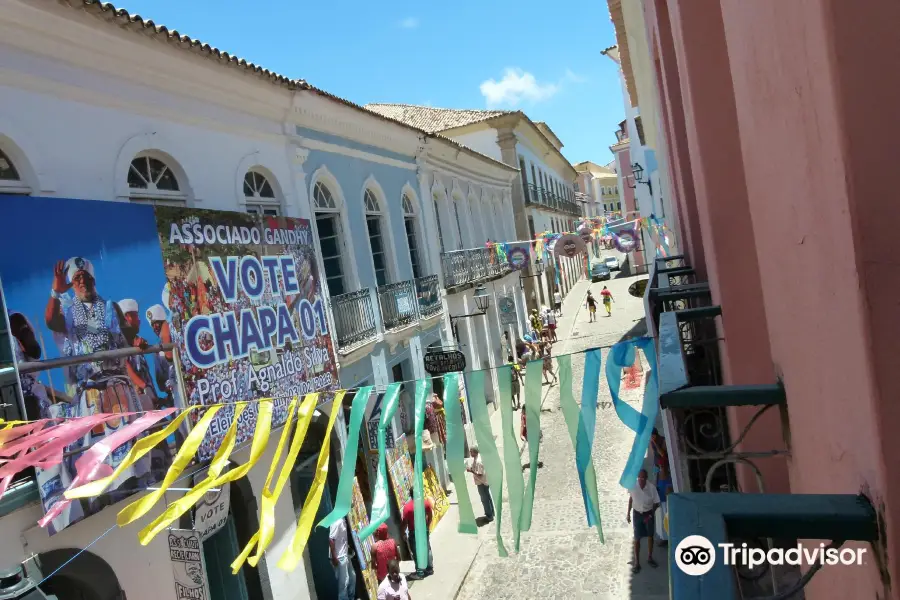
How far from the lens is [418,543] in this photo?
4410 millimetres

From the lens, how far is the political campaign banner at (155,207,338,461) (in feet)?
21.6

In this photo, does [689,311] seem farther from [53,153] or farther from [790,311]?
[53,153]

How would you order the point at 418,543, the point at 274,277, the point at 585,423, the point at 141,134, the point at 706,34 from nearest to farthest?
the point at 706,34 → the point at 585,423 → the point at 418,543 → the point at 141,134 → the point at 274,277

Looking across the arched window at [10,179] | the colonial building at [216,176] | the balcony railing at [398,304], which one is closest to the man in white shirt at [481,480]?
the colonial building at [216,176]

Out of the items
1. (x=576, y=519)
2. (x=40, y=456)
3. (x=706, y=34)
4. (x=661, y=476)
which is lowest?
(x=576, y=519)

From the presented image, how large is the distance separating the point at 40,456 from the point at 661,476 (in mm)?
6715

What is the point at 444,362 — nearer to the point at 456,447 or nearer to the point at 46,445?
the point at 456,447

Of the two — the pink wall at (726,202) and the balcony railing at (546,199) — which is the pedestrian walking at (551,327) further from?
the pink wall at (726,202)

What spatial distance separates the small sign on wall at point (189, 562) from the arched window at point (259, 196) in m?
4.10

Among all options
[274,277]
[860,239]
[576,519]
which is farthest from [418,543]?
[576,519]

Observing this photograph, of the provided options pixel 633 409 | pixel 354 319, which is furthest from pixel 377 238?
pixel 633 409

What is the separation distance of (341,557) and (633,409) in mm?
5715

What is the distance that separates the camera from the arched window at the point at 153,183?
271 inches

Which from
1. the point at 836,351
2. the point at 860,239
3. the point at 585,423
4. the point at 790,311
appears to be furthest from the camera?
the point at 585,423
